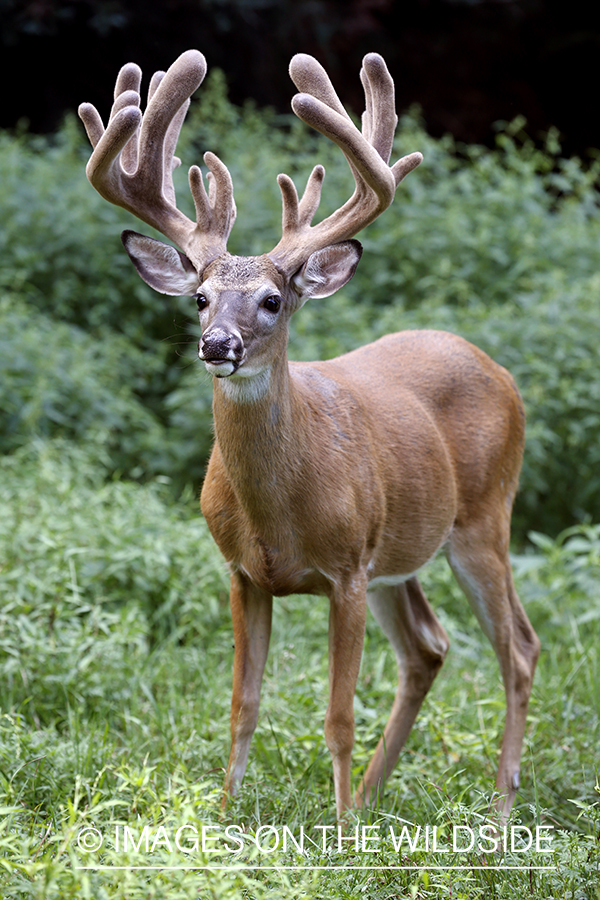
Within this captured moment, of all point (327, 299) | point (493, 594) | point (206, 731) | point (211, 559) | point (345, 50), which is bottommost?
point (206, 731)

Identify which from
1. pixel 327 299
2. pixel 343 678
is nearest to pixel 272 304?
pixel 343 678

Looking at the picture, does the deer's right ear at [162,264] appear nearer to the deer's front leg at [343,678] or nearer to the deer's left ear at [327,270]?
the deer's left ear at [327,270]

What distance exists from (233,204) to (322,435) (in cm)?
85

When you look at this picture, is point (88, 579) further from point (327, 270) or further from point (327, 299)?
point (327, 299)

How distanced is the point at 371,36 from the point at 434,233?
4990mm

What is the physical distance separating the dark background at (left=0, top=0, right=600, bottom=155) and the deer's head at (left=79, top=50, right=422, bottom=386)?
27.4ft

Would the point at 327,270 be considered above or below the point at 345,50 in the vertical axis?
below

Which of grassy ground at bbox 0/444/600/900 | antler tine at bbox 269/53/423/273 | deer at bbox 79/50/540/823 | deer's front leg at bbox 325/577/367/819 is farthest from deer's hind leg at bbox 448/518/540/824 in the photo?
antler tine at bbox 269/53/423/273

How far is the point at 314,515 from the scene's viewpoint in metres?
3.47

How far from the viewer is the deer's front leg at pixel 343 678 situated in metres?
3.58

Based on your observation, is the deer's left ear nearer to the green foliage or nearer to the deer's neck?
the deer's neck

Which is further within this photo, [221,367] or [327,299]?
[327,299]

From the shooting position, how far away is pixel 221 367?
3111 mm

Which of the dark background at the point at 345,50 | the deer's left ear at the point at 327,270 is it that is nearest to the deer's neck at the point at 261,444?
the deer's left ear at the point at 327,270
